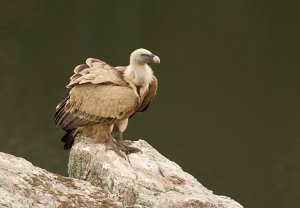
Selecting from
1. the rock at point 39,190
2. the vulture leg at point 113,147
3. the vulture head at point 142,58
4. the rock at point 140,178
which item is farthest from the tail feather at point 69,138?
the rock at point 39,190

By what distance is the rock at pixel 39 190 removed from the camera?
13.4 feet

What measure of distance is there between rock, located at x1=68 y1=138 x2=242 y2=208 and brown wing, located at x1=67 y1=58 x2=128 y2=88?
50cm

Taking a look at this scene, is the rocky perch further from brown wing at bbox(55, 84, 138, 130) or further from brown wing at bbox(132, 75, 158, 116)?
brown wing at bbox(132, 75, 158, 116)

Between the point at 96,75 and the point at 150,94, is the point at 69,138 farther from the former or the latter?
the point at 150,94

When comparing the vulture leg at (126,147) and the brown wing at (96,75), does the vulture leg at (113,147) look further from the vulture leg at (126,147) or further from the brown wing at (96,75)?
the brown wing at (96,75)

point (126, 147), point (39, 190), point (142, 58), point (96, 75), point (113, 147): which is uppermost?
point (142, 58)

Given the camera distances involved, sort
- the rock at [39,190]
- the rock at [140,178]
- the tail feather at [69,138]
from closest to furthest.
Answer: the rock at [39,190] → the rock at [140,178] → the tail feather at [69,138]

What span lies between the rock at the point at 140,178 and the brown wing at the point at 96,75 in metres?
0.50

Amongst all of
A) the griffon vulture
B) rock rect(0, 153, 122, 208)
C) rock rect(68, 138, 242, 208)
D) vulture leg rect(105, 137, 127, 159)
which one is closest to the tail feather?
the griffon vulture

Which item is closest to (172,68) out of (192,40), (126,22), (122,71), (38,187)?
(192,40)

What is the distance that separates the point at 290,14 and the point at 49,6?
6318 millimetres

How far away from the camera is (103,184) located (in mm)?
5359

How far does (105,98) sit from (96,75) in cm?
21

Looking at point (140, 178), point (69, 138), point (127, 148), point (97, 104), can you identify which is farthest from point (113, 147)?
point (140, 178)
